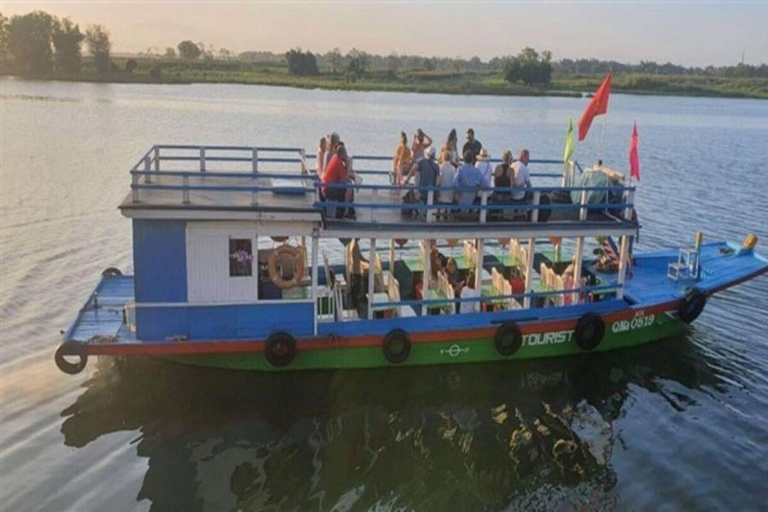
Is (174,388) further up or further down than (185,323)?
further down

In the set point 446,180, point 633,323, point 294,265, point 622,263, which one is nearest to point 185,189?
point 294,265

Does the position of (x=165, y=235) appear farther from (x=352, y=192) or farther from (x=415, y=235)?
(x=415, y=235)

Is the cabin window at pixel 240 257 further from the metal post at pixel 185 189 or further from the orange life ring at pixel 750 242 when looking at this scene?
the orange life ring at pixel 750 242

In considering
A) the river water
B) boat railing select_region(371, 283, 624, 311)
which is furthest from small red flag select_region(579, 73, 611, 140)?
the river water

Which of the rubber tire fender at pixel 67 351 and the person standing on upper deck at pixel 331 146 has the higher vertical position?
the person standing on upper deck at pixel 331 146

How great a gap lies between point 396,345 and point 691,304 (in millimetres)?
6422

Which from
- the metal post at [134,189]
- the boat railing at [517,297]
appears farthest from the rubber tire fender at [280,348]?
the metal post at [134,189]

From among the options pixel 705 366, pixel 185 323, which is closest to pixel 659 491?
pixel 705 366

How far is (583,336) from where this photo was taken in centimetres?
1502

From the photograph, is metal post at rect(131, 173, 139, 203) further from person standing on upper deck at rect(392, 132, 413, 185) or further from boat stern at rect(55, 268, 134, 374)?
person standing on upper deck at rect(392, 132, 413, 185)

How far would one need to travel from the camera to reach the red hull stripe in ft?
42.1

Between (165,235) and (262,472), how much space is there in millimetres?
4266

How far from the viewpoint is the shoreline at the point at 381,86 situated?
10225 centimetres

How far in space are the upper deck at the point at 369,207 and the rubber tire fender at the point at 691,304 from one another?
86.0 inches
